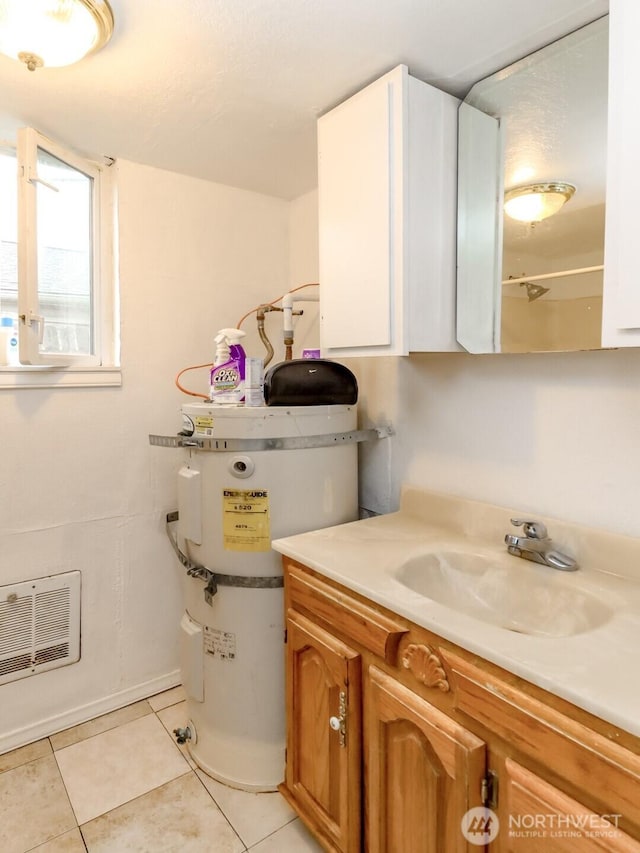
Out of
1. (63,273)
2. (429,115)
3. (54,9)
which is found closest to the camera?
(54,9)

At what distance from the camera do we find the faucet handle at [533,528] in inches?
49.8

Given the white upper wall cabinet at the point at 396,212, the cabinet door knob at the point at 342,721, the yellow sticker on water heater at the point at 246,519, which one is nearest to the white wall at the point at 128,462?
the yellow sticker on water heater at the point at 246,519

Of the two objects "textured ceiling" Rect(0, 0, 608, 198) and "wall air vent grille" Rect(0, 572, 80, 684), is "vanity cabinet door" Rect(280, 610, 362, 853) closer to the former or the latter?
"wall air vent grille" Rect(0, 572, 80, 684)

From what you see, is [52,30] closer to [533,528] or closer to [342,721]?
[533,528]

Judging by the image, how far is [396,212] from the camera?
1.33m

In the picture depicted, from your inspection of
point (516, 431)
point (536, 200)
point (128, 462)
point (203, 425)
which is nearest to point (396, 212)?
point (536, 200)

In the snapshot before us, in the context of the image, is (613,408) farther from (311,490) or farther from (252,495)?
(252,495)

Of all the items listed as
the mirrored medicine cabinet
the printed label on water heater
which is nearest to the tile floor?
the printed label on water heater

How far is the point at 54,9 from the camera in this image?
3.56 ft

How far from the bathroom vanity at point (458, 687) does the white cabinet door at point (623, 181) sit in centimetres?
55

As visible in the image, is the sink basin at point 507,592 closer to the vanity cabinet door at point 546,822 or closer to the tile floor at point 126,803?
the vanity cabinet door at point 546,822

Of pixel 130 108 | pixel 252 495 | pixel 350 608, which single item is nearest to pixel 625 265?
pixel 350 608

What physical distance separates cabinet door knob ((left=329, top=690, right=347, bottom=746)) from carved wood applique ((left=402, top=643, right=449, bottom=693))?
0.82 feet

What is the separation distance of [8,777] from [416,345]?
74.2 inches
